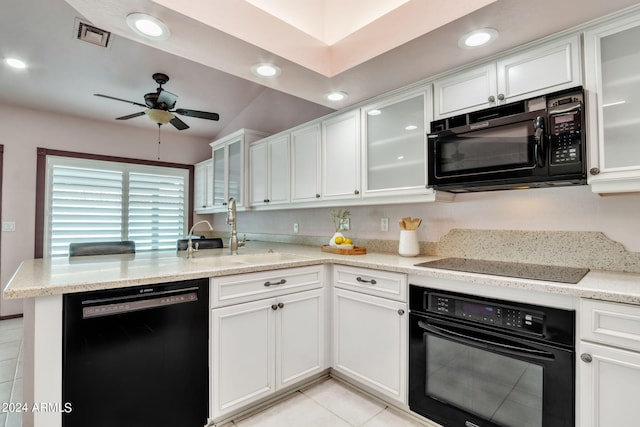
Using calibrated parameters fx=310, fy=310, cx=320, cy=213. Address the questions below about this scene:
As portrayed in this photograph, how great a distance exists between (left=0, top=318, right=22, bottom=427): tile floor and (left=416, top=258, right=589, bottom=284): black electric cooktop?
2629 millimetres

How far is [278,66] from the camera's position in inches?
77.9

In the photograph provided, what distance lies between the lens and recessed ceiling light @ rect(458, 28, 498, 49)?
5.14 feet

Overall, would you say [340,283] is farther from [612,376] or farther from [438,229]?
[612,376]

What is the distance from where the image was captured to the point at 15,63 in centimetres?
306

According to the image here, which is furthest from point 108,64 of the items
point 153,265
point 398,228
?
point 398,228

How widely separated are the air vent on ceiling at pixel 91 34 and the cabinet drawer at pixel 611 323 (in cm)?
383

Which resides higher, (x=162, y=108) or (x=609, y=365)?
(x=162, y=108)

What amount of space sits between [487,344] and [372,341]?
0.71m

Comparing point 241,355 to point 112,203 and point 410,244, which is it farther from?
point 112,203

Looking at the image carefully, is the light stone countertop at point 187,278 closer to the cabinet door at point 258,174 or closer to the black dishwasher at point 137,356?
the black dishwasher at point 137,356

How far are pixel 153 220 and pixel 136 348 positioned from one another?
3685 mm

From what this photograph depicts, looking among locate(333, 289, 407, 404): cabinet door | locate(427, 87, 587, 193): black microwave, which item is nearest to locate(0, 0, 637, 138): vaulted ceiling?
locate(427, 87, 587, 193): black microwave

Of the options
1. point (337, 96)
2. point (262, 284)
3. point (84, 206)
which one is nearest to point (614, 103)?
point (337, 96)

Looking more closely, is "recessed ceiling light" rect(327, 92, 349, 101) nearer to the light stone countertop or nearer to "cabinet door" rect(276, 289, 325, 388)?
the light stone countertop
